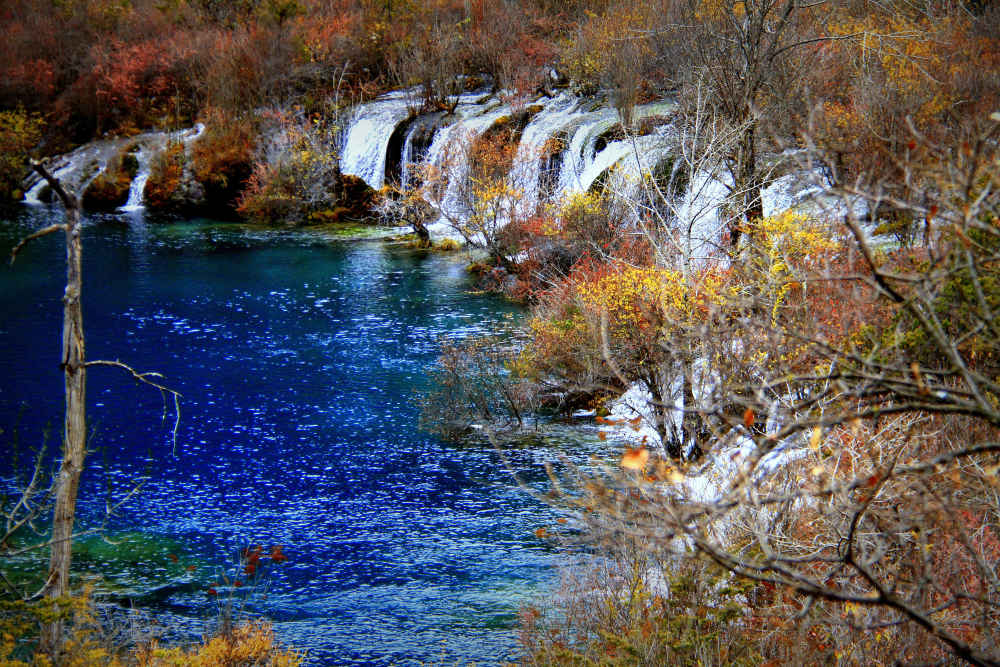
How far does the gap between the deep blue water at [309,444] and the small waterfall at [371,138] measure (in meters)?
8.82

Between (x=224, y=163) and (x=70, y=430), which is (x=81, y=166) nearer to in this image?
(x=224, y=163)

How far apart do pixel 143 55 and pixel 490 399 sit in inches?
1454

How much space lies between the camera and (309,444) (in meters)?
16.0

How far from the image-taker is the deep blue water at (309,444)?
444 inches

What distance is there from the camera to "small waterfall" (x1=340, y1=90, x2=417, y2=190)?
124ft

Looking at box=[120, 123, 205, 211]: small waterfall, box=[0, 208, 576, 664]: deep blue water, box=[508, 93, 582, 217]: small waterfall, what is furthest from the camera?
box=[120, 123, 205, 211]: small waterfall

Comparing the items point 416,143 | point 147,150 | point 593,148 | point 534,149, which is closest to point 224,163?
point 147,150

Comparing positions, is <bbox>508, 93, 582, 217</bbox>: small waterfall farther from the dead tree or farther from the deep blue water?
the dead tree

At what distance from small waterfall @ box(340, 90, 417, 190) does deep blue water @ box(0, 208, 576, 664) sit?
8.82m

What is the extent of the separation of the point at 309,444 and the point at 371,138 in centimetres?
2462

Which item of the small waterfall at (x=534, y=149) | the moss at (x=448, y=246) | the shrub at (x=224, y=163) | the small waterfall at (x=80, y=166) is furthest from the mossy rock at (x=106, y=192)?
the small waterfall at (x=534, y=149)

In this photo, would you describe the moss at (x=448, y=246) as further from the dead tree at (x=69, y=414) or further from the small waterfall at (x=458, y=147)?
the dead tree at (x=69, y=414)

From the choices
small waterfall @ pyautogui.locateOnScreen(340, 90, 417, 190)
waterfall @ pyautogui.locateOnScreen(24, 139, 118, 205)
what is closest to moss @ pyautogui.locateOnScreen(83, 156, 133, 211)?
waterfall @ pyautogui.locateOnScreen(24, 139, 118, 205)

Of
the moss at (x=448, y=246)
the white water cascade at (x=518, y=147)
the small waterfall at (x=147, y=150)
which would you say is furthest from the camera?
the small waterfall at (x=147, y=150)
